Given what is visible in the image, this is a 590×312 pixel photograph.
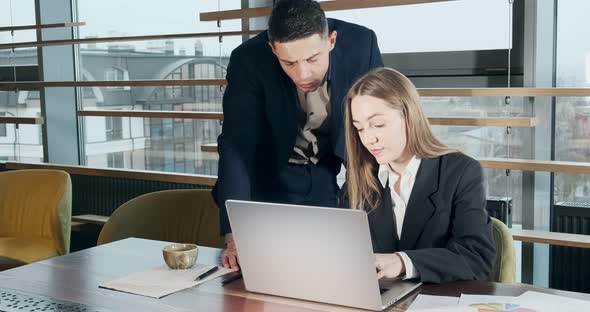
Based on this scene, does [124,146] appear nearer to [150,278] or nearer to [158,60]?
[158,60]

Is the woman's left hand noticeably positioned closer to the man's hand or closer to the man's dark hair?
the man's hand

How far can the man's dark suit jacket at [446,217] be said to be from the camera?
5.43 feet

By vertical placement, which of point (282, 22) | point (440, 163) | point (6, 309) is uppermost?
point (282, 22)

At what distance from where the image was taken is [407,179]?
184 cm

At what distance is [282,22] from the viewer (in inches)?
72.9

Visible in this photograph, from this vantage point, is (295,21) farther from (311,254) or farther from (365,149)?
(311,254)

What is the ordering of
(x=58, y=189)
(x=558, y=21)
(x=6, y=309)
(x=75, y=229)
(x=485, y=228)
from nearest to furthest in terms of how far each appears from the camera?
(x=6, y=309)
(x=485, y=228)
(x=558, y=21)
(x=58, y=189)
(x=75, y=229)

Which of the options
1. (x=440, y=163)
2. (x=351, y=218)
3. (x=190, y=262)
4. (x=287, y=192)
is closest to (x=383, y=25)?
(x=287, y=192)

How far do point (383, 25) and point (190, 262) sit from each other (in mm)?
1894

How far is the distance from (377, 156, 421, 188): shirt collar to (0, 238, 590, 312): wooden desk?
346 mm


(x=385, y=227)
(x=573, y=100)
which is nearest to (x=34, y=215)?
(x=385, y=227)

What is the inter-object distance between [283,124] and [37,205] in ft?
5.56

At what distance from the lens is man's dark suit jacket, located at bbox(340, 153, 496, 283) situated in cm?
165

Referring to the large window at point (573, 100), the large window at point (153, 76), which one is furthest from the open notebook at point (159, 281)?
the large window at point (153, 76)
